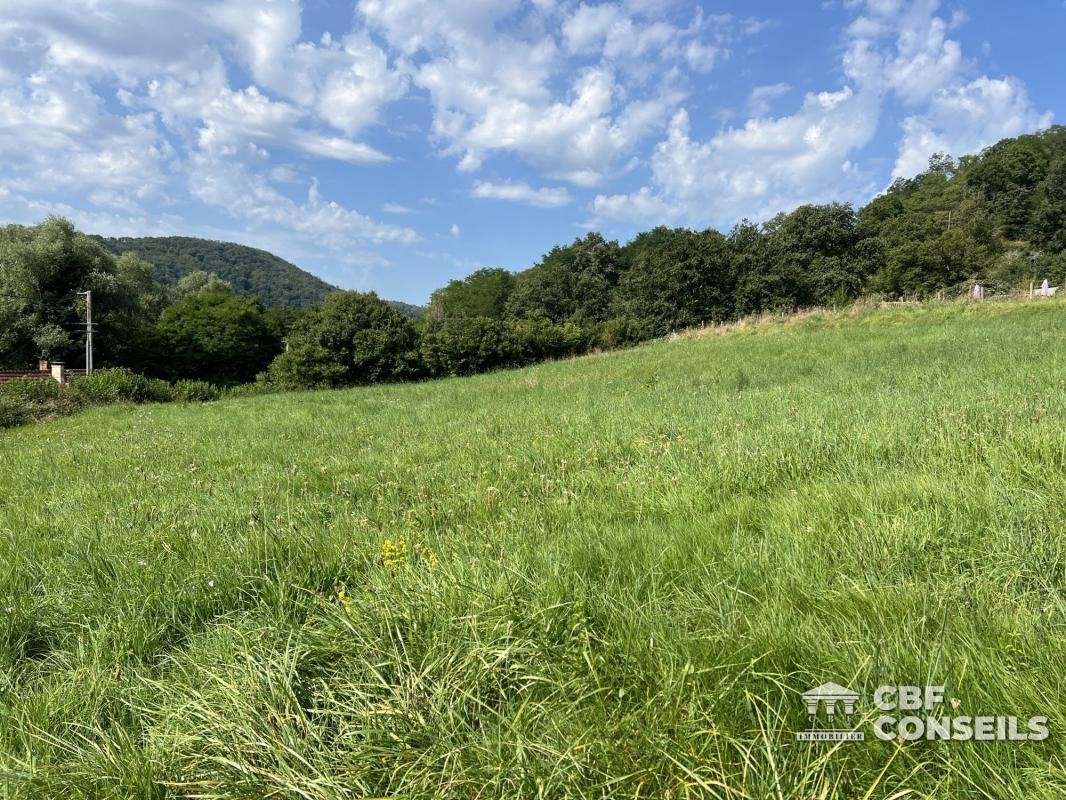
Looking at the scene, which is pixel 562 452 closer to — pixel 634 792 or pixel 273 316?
pixel 634 792

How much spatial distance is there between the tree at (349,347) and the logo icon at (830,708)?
110 ft

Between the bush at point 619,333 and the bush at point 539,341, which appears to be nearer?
the bush at point 539,341

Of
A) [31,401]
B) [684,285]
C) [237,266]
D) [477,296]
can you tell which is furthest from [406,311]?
[31,401]

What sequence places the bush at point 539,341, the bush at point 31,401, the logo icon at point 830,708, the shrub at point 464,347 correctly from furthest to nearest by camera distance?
the bush at point 539,341 < the shrub at point 464,347 < the bush at point 31,401 < the logo icon at point 830,708

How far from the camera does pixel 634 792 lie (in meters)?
1.30

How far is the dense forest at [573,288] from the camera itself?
1406 inches

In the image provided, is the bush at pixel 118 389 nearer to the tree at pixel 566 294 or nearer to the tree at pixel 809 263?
the tree at pixel 566 294

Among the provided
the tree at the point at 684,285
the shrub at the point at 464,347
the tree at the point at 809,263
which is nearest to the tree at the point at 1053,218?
the tree at the point at 809,263

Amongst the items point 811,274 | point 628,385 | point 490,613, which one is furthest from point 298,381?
point 811,274

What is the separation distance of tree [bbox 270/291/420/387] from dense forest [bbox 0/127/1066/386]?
0.11 m

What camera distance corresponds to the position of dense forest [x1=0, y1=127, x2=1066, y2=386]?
3572cm

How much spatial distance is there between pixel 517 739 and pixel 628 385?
41.5 ft

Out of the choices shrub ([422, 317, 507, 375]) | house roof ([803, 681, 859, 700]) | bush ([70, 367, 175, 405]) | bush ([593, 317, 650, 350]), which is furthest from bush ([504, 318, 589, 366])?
house roof ([803, 681, 859, 700])

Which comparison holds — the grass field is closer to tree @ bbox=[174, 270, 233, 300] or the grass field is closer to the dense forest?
the dense forest
